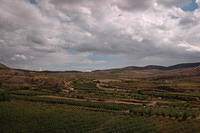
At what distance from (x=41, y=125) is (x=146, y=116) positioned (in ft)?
111

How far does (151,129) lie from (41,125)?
2972 centimetres

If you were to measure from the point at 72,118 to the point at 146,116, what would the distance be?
25.2m

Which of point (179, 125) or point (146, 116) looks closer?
point (179, 125)

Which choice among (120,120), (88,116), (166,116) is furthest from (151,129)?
(88,116)

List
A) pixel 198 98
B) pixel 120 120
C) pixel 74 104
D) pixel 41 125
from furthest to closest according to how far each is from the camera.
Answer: pixel 198 98 < pixel 74 104 < pixel 120 120 < pixel 41 125

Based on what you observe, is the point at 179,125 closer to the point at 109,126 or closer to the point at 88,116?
the point at 109,126

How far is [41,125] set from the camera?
4050 centimetres

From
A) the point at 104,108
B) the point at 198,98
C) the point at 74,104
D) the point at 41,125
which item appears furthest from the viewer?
the point at 198,98

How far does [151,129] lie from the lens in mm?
38062

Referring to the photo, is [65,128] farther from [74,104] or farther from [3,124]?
[74,104]

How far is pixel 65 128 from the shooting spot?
38.8m

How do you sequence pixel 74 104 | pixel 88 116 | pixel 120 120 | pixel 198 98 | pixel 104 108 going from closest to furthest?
pixel 120 120, pixel 88 116, pixel 104 108, pixel 74 104, pixel 198 98

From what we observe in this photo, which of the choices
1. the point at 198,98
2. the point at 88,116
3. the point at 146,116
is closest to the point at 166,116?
the point at 146,116

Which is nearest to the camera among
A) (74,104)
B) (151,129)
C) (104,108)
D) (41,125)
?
(151,129)
